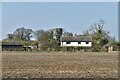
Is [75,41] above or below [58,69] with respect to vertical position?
above

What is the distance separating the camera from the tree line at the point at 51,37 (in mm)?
103250

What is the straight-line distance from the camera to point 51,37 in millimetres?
115438

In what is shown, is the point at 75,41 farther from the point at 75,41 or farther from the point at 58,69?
the point at 58,69

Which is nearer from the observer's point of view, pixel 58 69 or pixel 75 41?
pixel 58 69

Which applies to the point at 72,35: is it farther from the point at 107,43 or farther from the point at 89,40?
the point at 107,43

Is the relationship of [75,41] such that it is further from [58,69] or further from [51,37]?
[58,69]

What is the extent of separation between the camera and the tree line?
4065 inches

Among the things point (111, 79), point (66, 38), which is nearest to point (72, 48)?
point (66, 38)

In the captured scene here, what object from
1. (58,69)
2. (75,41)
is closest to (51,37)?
(75,41)

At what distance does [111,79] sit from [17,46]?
9750 centimetres

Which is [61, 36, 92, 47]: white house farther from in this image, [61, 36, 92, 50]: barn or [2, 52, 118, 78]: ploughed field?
[2, 52, 118, 78]: ploughed field

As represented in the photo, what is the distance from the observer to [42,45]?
100 metres

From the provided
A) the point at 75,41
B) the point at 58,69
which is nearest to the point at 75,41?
the point at 75,41

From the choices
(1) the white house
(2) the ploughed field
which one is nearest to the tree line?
(1) the white house
